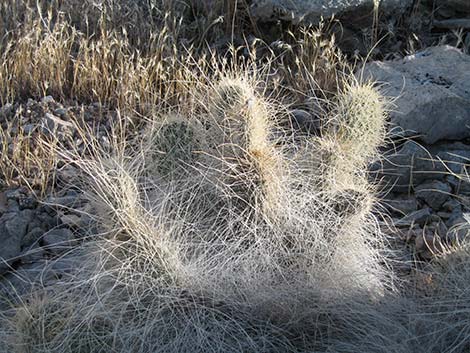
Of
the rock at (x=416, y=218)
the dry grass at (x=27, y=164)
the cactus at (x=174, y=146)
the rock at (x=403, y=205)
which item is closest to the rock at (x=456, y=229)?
the rock at (x=416, y=218)

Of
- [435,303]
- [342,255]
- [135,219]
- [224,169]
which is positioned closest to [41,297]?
[135,219]

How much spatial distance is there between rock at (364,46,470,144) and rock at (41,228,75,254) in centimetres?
215

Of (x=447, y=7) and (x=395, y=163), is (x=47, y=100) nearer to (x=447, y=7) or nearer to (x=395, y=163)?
(x=395, y=163)

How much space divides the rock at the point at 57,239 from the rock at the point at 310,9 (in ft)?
8.16

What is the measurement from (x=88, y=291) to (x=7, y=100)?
2.29m

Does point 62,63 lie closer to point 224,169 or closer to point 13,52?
point 13,52

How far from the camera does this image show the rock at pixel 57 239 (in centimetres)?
451

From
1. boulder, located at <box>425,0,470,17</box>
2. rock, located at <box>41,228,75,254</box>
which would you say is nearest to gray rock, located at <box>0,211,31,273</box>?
rock, located at <box>41,228,75,254</box>

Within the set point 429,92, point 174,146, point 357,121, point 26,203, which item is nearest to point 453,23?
point 429,92

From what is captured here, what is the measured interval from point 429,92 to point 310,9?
4.13 ft

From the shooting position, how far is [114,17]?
252 inches

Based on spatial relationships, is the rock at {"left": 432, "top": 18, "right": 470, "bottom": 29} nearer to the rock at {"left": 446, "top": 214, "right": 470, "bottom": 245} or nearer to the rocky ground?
the rocky ground

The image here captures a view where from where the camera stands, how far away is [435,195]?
491 cm

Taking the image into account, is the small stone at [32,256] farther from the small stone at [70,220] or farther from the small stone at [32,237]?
the small stone at [70,220]
